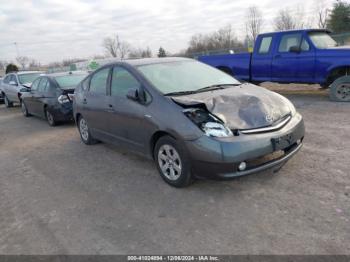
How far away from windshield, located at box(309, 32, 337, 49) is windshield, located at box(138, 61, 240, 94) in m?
4.86

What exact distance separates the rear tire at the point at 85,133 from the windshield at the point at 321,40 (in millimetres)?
6474

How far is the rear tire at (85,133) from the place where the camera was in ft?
21.5

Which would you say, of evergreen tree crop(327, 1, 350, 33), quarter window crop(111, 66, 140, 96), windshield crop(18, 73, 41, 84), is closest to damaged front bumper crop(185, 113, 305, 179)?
quarter window crop(111, 66, 140, 96)

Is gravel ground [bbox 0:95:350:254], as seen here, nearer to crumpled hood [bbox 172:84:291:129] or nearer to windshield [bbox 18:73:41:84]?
crumpled hood [bbox 172:84:291:129]

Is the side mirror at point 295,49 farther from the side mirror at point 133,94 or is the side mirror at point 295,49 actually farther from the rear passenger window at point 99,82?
the side mirror at point 133,94

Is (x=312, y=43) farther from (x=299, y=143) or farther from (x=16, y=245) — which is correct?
(x=16, y=245)

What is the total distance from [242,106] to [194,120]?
0.67 metres

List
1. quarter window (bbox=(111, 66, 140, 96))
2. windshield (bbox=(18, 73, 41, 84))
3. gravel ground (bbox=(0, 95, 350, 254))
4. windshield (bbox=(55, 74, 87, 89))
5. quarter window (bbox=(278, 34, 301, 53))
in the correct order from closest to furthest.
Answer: gravel ground (bbox=(0, 95, 350, 254)) < quarter window (bbox=(111, 66, 140, 96)) < quarter window (bbox=(278, 34, 301, 53)) < windshield (bbox=(55, 74, 87, 89)) < windshield (bbox=(18, 73, 41, 84))

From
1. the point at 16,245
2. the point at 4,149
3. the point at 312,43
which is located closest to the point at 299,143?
the point at 16,245

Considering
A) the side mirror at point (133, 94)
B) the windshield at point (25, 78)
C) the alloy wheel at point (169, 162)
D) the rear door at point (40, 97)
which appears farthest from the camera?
the windshield at point (25, 78)

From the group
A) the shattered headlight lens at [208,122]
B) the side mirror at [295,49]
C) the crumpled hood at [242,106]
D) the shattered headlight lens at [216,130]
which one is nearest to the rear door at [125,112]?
the crumpled hood at [242,106]

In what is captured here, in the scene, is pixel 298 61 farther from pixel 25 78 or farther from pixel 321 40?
pixel 25 78

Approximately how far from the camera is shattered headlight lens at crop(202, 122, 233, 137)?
3635 millimetres

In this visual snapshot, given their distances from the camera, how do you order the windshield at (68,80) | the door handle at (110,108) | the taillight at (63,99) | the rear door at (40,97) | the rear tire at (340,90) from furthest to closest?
the rear door at (40,97) < the windshield at (68,80) < the taillight at (63,99) < the rear tire at (340,90) < the door handle at (110,108)
